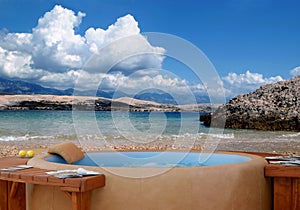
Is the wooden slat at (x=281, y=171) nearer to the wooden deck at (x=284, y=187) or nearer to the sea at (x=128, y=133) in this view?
the wooden deck at (x=284, y=187)

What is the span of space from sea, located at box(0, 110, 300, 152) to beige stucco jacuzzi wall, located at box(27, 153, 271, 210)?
16.8ft

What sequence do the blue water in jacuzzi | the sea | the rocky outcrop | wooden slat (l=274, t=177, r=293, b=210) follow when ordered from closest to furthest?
wooden slat (l=274, t=177, r=293, b=210) < the blue water in jacuzzi < the sea < the rocky outcrop

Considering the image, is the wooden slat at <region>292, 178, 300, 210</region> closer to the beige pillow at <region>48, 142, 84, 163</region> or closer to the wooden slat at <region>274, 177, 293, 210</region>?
the wooden slat at <region>274, 177, 293, 210</region>

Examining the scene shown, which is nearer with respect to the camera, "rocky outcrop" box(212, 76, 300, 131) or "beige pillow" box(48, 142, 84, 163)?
"beige pillow" box(48, 142, 84, 163)

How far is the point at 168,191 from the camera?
2.86m

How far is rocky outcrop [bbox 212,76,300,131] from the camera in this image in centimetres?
1696

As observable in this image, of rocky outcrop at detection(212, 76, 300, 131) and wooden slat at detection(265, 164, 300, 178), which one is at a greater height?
rocky outcrop at detection(212, 76, 300, 131)

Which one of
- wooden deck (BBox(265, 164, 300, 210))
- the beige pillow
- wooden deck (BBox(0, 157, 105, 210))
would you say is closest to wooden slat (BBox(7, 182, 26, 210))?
wooden deck (BBox(0, 157, 105, 210))

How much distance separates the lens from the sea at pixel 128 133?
13184 mm

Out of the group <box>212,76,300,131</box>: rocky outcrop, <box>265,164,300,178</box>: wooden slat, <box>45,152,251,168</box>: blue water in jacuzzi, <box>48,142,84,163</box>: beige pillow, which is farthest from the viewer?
<box>212,76,300,131</box>: rocky outcrop

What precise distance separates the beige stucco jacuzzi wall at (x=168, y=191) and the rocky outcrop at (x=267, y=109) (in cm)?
1442

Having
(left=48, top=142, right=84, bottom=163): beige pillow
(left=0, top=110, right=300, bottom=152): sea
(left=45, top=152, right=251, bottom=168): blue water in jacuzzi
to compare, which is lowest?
(left=0, top=110, right=300, bottom=152): sea

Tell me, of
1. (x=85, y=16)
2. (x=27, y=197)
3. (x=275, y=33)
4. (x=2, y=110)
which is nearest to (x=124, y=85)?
(x=27, y=197)

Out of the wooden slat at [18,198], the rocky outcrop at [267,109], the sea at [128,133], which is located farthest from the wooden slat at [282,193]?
the rocky outcrop at [267,109]
